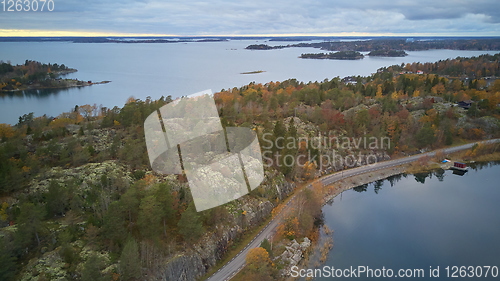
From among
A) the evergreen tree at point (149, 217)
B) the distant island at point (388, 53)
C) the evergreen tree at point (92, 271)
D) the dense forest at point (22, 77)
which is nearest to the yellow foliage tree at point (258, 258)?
the evergreen tree at point (149, 217)

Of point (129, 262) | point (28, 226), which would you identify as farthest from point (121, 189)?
point (129, 262)

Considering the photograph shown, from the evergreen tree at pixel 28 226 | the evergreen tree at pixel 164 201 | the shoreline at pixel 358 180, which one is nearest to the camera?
the evergreen tree at pixel 28 226

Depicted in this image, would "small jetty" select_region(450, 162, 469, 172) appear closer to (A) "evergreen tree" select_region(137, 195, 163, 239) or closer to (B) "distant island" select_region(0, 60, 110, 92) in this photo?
(A) "evergreen tree" select_region(137, 195, 163, 239)

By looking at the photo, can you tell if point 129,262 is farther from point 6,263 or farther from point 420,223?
point 420,223

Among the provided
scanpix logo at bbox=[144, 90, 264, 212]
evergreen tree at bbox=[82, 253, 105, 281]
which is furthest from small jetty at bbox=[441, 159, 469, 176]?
evergreen tree at bbox=[82, 253, 105, 281]

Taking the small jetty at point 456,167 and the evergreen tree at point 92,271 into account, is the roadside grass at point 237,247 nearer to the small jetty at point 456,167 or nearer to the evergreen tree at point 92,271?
the evergreen tree at point 92,271

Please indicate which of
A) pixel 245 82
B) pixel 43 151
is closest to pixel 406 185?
pixel 43 151
